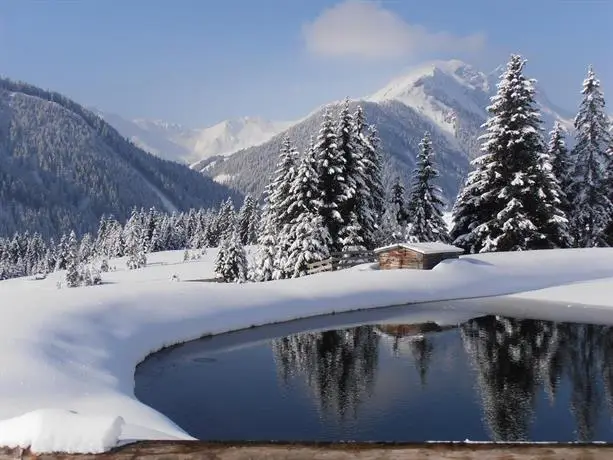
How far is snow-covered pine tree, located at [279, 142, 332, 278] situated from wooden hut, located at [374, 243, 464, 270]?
490cm

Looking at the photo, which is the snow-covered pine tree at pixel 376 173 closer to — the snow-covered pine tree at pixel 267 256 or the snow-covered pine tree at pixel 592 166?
the snow-covered pine tree at pixel 267 256

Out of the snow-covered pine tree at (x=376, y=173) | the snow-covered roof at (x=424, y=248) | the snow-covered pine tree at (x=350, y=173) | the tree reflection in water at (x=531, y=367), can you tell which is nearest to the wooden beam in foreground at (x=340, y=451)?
the tree reflection in water at (x=531, y=367)

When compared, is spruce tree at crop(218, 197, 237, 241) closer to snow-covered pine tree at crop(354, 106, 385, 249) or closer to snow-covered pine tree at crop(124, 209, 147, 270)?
snow-covered pine tree at crop(124, 209, 147, 270)

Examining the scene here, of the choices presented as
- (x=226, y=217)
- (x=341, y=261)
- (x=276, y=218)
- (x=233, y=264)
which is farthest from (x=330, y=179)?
(x=226, y=217)

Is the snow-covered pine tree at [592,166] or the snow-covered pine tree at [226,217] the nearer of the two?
the snow-covered pine tree at [592,166]

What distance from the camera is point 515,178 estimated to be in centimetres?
3816

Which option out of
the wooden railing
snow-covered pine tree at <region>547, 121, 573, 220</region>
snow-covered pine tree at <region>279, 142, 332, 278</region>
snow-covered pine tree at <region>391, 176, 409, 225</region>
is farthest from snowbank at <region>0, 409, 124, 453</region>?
snow-covered pine tree at <region>547, 121, 573, 220</region>

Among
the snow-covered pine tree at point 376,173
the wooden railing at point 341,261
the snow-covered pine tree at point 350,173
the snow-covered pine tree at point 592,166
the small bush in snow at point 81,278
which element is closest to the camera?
the wooden railing at point 341,261

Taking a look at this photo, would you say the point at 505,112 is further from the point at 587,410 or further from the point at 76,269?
the point at 76,269

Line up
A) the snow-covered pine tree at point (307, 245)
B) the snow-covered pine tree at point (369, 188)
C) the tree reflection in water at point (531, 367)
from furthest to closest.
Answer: the snow-covered pine tree at point (369, 188) → the snow-covered pine tree at point (307, 245) → the tree reflection in water at point (531, 367)

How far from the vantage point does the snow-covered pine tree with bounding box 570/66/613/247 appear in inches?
1689

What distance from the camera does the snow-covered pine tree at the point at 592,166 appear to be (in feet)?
141

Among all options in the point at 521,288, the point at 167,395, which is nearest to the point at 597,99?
the point at 521,288

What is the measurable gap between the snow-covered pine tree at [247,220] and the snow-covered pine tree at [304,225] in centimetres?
5805
